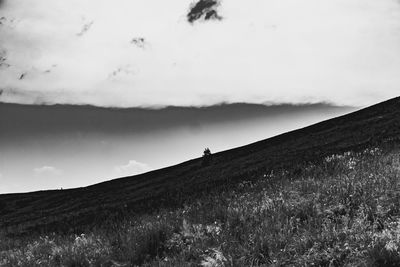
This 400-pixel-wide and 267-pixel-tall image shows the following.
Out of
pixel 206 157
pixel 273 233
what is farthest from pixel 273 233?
pixel 206 157

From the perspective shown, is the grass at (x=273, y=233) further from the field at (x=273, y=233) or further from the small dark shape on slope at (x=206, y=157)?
the small dark shape on slope at (x=206, y=157)

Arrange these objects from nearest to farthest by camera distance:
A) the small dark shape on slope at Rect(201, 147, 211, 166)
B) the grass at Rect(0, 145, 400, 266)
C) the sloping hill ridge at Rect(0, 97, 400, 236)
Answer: the grass at Rect(0, 145, 400, 266), the sloping hill ridge at Rect(0, 97, 400, 236), the small dark shape on slope at Rect(201, 147, 211, 166)

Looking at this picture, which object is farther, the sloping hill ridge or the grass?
the sloping hill ridge

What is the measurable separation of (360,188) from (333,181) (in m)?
1.23

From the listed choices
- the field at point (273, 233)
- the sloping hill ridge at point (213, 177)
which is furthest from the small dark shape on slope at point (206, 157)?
the field at point (273, 233)

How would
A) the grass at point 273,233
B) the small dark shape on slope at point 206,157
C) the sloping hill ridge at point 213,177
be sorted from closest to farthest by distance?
the grass at point 273,233 → the sloping hill ridge at point 213,177 → the small dark shape on slope at point 206,157

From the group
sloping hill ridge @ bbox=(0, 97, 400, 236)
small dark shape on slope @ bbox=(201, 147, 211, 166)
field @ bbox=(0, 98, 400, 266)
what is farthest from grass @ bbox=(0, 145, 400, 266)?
small dark shape on slope @ bbox=(201, 147, 211, 166)

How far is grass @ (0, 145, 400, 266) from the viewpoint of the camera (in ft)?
18.5

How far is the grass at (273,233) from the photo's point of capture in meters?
5.65

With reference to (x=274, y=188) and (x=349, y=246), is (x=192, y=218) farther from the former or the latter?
(x=349, y=246)

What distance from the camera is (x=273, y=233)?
643cm

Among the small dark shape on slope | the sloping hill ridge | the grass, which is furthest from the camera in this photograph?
the small dark shape on slope

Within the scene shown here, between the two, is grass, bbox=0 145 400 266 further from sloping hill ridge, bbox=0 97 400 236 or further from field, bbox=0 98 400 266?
sloping hill ridge, bbox=0 97 400 236

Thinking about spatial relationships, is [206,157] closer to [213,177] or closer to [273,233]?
[213,177]
